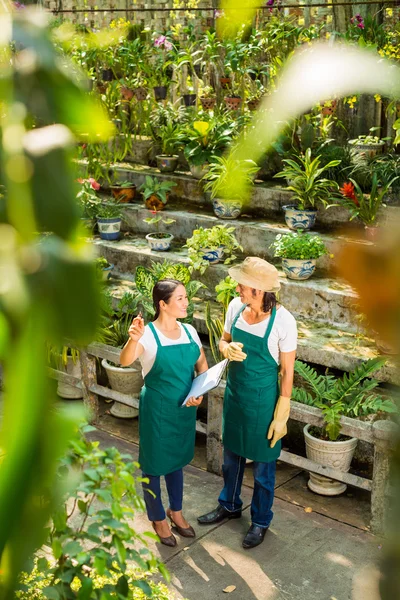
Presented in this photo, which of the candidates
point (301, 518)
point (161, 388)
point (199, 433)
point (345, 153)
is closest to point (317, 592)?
point (301, 518)

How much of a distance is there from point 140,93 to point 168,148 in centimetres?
53

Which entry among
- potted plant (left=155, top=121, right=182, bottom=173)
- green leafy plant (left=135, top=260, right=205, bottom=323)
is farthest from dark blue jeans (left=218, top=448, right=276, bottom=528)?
potted plant (left=155, top=121, right=182, bottom=173)

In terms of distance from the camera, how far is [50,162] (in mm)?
213

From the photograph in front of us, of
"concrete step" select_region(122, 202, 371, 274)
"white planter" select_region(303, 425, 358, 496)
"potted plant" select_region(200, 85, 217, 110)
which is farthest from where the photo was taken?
"potted plant" select_region(200, 85, 217, 110)

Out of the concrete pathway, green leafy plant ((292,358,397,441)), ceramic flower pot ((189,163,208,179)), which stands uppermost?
ceramic flower pot ((189,163,208,179))

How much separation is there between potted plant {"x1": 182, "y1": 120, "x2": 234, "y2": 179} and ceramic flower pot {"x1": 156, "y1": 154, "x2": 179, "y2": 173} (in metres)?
0.59

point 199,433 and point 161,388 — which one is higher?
point 161,388

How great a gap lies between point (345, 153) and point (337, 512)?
2668 millimetres

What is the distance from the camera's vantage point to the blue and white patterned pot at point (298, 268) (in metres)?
4.89

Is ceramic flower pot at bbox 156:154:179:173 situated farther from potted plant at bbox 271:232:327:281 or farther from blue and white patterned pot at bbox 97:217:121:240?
potted plant at bbox 271:232:327:281

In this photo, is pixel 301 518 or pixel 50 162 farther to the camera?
pixel 301 518

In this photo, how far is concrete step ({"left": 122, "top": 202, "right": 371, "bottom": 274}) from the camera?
5.47 m

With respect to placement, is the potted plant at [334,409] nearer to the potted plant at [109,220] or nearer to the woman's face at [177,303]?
the woman's face at [177,303]

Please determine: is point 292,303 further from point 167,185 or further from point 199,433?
point 167,185
